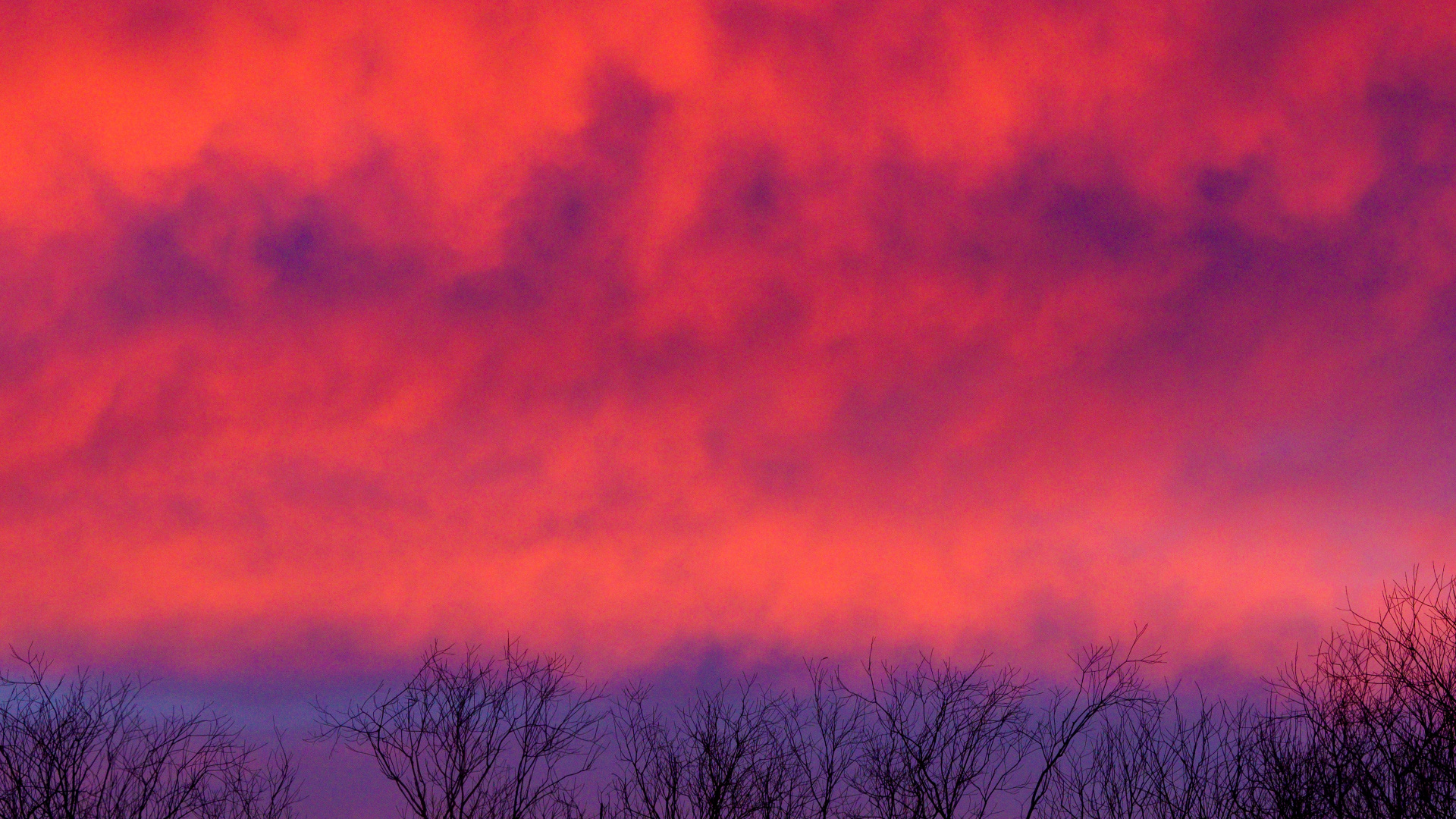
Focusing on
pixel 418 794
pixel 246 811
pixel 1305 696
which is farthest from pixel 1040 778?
pixel 246 811

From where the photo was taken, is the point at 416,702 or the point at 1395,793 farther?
the point at 416,702

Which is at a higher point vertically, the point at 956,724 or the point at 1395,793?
the point at 956,724

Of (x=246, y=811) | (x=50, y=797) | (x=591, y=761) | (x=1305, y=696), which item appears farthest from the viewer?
(x=246, y=811)

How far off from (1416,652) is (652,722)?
11718 millimetres

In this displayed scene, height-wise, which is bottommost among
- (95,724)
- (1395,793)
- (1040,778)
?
(1395,793)

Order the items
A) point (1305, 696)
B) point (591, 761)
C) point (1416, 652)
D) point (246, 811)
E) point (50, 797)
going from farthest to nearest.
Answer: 1. point (246, 811)
2. point (591, 761)
3. point (50, 797)
4. point (1305, 696)
5. point (1416, 652)

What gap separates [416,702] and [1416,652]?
549 inches

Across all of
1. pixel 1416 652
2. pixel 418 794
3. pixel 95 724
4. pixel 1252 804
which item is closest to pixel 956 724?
pixel 1252 804

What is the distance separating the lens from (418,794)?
58.8 feet

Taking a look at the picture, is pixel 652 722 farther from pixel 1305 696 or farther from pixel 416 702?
→ pixel 1305 696

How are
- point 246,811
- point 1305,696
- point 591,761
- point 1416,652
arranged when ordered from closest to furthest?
point 1416,652 < point 1305,696 < point 591,761 < point 246,811

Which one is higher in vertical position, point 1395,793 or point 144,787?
point 144,787

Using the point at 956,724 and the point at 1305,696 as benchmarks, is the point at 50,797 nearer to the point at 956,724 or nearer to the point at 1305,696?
the point at 956,724

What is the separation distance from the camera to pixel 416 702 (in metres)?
18.3
